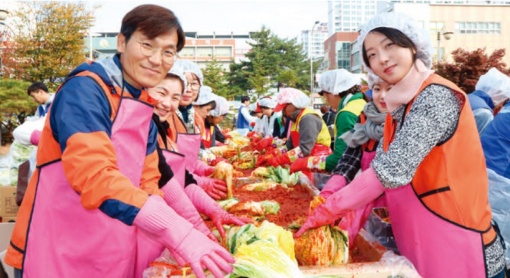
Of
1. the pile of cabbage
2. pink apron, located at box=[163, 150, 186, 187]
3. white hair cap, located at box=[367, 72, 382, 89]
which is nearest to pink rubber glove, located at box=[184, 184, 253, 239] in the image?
pink apron, located at box=[163, 150, 186, 187]

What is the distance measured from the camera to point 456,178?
61.8 inches

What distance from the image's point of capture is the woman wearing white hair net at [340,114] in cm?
317

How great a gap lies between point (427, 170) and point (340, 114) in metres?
1.79

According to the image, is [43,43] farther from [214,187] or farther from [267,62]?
[267,62]

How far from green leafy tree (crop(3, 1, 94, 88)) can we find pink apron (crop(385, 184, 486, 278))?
19532 mm

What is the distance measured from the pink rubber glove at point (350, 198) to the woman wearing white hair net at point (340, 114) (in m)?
1.37

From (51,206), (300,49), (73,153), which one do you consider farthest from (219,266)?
(300,49)

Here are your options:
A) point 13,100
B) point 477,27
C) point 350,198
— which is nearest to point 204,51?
point 477,27

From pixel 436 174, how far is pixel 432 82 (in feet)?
1.12

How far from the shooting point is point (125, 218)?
125 cm

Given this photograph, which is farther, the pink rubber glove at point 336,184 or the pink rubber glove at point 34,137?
the pink rubber glove at point 34,137

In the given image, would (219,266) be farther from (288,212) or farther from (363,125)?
(363,125)

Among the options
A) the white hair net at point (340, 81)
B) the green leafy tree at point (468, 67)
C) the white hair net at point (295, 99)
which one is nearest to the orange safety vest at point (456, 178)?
the white hair net at point (340, 81)

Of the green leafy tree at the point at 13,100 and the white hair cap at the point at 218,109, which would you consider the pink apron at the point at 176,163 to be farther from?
the green leafy tree at the point at 13,100
